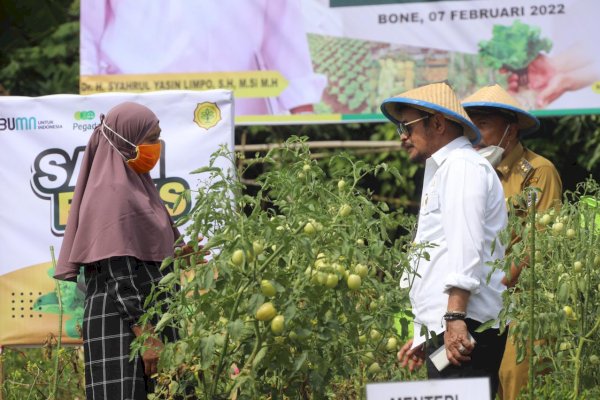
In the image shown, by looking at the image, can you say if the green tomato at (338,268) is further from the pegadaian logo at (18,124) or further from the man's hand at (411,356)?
the pegadaian logo at (18,124)

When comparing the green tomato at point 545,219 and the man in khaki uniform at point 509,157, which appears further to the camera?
the man in khaki uniform at point 509,157

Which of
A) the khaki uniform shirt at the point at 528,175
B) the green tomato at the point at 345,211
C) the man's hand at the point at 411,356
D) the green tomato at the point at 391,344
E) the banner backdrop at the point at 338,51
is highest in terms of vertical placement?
the banner backdrop at the point at 338,51

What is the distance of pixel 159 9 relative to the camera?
6.17 m

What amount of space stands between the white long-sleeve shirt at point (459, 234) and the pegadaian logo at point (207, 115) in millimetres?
1439

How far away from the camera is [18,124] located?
4.77 meters

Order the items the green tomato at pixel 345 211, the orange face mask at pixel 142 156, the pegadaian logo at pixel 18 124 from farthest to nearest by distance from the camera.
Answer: the pegadaian logo at pixel 18 124 < the orange face mask at pixel 142 156 < the green tomato at pixel 345 211

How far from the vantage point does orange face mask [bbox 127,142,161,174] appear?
3588 mm

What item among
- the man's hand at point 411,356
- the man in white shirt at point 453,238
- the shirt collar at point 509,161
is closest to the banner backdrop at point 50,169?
the shirt collar at point 509,161

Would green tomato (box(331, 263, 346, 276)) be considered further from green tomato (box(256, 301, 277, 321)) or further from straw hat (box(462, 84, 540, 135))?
straw hat (box(462, 84, 540, 135))

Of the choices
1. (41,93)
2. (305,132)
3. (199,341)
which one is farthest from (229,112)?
(41,93)

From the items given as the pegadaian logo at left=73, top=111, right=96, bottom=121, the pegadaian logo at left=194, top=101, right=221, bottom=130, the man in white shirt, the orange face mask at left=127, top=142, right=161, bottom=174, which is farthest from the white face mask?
the pegadaian logo at left=73, top=111, right=96, bottom=121

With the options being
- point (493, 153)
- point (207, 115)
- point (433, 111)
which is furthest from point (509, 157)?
point (207, 115)

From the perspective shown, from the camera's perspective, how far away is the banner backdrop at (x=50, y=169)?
4.64 meters

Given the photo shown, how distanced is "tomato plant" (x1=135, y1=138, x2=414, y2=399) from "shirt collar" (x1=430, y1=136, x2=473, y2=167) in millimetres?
564
